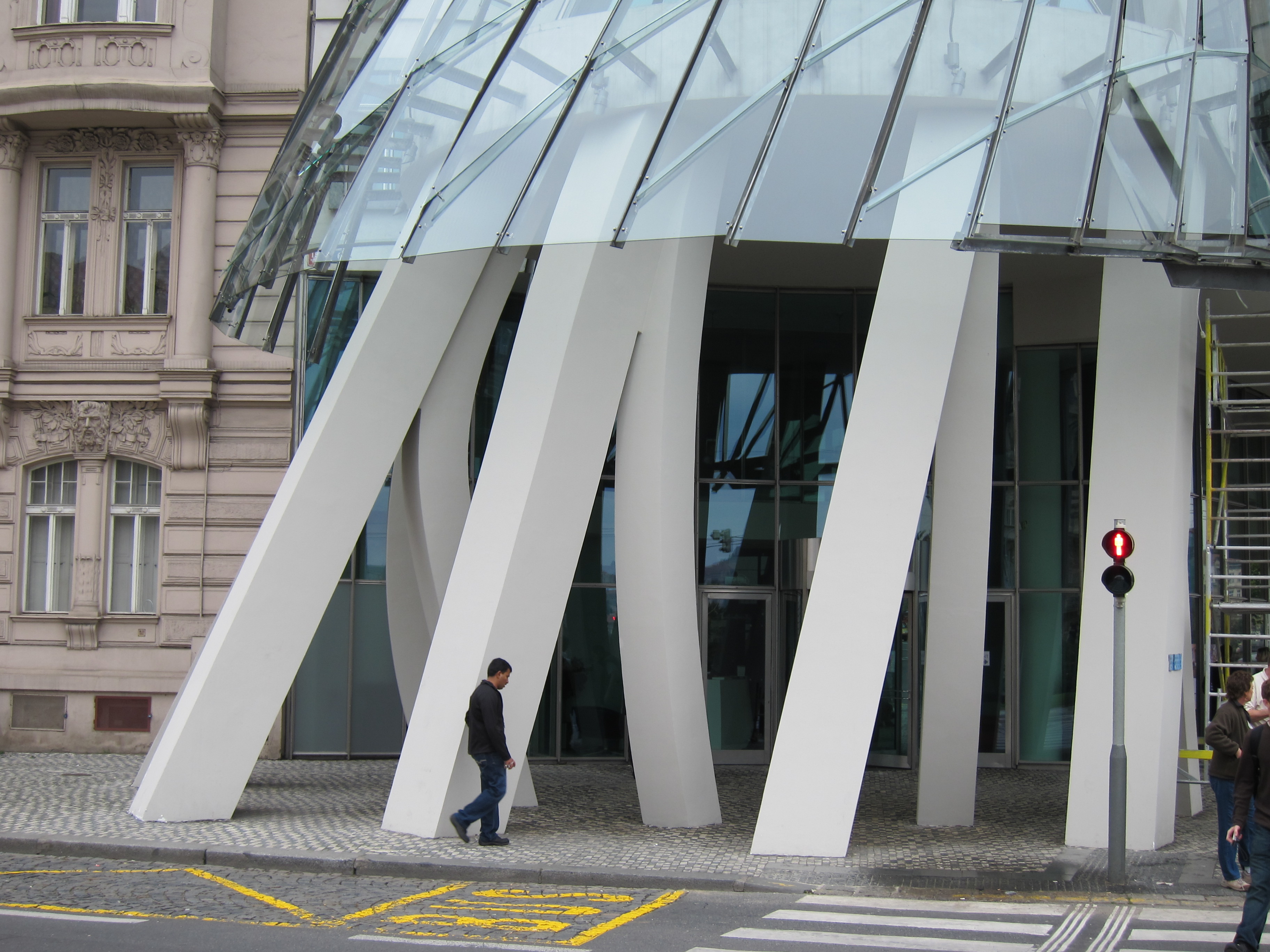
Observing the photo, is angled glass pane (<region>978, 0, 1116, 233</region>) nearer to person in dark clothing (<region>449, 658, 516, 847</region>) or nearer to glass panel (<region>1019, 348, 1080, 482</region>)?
person in dark clothing (<region>449, 658, 516, 847</region>)

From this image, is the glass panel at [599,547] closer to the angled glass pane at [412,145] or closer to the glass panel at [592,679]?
the glass panel at [592,679]

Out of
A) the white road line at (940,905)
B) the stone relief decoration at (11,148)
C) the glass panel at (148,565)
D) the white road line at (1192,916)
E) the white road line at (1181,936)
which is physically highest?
the stone relief decoration at (11,148)

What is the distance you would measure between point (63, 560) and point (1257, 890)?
17.5m

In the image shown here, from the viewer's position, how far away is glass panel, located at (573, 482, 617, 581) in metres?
18.8

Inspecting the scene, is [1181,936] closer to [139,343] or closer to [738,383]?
[738,383]

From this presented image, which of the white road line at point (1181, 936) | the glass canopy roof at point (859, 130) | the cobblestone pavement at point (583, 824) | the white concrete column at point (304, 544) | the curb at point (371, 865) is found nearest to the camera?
the white road line at point (1181, 936)

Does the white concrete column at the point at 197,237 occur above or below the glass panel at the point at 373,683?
above

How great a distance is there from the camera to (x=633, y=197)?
10859mm

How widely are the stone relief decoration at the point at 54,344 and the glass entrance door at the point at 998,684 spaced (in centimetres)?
1437

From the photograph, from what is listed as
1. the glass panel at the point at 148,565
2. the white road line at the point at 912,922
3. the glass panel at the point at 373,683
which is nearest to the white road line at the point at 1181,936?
the white road line at the point at 912,922

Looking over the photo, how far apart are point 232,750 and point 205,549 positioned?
7477 millimetres

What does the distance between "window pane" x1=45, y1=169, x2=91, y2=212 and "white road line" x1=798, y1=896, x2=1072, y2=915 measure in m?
16.4

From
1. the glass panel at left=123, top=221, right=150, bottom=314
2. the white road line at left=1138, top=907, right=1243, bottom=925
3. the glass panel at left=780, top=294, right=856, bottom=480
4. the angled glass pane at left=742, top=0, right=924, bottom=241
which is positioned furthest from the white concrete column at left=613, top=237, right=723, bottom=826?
the glass panel at left=123, top=221, right=150, bottom=314

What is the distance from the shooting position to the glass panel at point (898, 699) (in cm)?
1833
